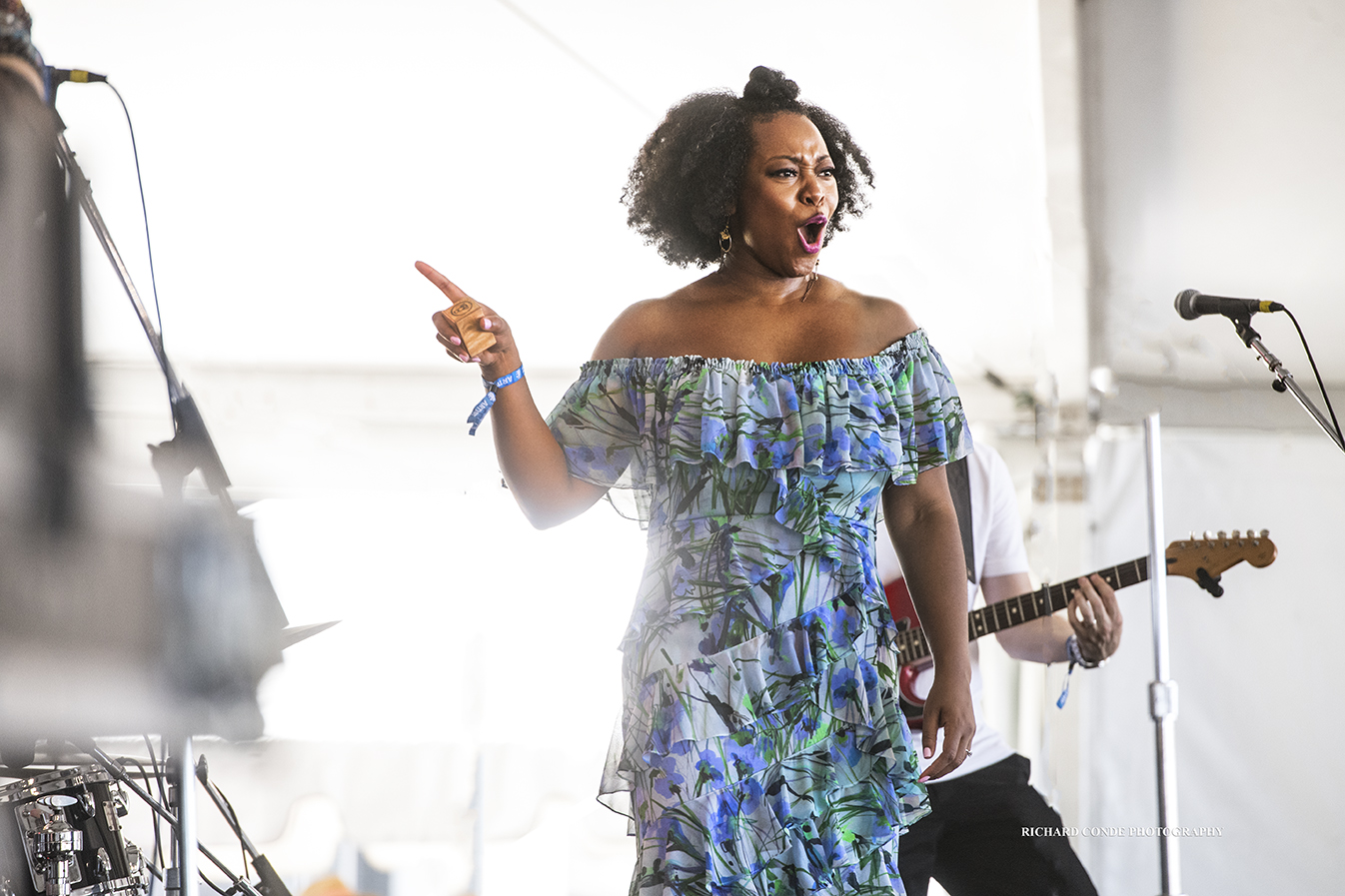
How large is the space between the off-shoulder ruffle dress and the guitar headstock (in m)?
1.43

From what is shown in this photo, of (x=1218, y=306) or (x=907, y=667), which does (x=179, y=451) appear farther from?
(x=1218, y=306)

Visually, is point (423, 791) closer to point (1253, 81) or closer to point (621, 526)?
point (621, 526)

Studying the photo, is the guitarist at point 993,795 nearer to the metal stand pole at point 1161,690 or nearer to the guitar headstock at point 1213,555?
the metal stand pole at point 1161,690

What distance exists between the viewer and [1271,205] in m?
2.97

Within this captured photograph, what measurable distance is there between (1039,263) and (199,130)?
222cm

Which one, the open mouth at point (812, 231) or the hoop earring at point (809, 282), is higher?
the open mouth at point (812, 231)

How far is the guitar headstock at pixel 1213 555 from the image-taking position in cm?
240

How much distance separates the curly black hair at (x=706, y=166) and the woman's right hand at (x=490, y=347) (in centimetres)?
38

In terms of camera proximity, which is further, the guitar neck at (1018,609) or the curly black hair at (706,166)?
the guitar neck at (1018,609)

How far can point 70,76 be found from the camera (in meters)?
2.04

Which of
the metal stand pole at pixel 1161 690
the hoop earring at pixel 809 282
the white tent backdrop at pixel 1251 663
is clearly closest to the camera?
the hoop earring at pixel 809 282

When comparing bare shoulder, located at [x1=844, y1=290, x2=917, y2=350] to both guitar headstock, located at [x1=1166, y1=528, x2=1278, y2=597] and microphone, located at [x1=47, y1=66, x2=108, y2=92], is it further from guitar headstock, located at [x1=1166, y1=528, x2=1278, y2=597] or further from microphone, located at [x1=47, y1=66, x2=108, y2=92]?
microphone, located at [x1=47, y1=66, x2=108, y2=92]

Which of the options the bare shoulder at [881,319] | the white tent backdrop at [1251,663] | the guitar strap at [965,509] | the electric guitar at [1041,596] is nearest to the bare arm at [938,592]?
the bare shoulder at [881,319]

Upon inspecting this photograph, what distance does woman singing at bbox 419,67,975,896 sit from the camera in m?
1.16
